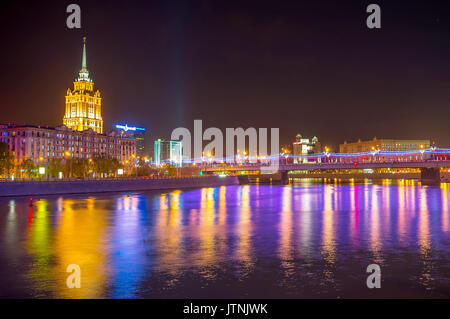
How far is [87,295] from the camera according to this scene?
12.2m

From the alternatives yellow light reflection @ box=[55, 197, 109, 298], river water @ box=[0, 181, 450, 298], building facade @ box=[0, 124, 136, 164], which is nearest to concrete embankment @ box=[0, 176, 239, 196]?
yellow light reflection @ box=[55, 197, 109, 298]

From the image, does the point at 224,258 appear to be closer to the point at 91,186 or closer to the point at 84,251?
the point at 84,251

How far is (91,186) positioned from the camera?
72688 millimetres

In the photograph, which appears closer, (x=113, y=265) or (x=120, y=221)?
(x=113, y=265)

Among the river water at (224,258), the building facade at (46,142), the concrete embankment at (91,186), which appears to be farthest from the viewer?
the building facade at (46,142)

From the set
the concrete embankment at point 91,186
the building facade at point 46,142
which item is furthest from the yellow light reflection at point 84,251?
the building facade at point 46,142

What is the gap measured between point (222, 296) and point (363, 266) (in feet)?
19.8

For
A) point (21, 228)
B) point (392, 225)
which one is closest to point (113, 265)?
point (21, 228)

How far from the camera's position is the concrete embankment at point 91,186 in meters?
61.0

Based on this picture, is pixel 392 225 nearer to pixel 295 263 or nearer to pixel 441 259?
pixel 441 259

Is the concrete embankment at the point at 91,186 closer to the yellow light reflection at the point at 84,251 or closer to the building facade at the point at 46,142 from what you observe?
the yellow light reflection at the point at 84,251

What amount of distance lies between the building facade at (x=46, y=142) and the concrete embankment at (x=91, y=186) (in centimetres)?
5490

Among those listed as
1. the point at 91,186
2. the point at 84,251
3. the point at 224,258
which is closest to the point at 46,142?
the point at 91,186
